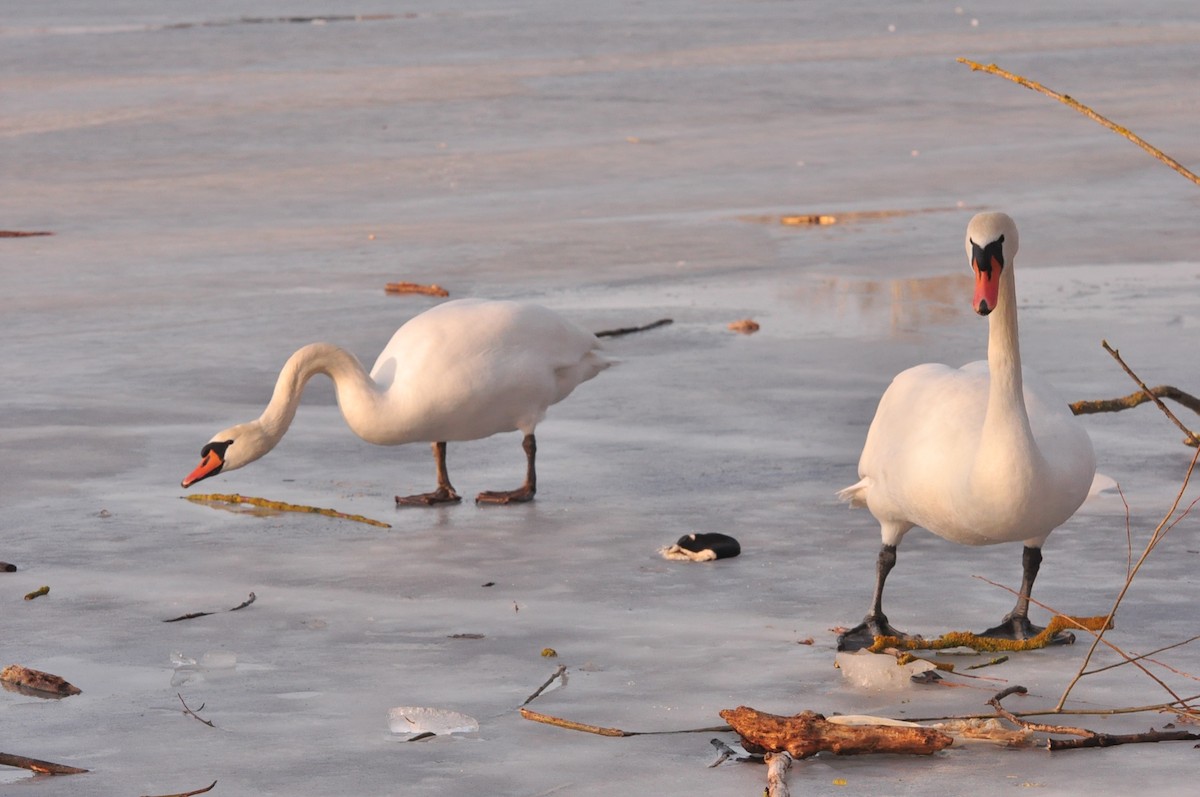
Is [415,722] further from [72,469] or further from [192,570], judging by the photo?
[72,469]

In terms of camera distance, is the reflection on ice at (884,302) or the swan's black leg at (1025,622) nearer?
the swan's black leg at (1025,622)

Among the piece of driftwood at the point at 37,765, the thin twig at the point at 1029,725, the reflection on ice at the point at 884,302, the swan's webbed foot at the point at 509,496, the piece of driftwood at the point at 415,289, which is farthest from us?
the piece of driftwood at the point at 415,289

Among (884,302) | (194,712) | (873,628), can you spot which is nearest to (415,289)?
(884,302)

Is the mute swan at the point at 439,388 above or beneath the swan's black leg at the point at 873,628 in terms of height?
above

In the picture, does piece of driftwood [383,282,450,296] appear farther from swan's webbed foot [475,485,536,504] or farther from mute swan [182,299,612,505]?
swan's webbed foot [475,485,536,504]

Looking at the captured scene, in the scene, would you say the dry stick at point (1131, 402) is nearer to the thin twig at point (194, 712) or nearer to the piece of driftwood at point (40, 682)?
the thin twig at point (194, 712)

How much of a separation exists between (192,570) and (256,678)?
135 cm

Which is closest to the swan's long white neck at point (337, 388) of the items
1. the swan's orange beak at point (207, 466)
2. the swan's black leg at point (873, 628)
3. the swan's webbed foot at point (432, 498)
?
the swan's orange beak at point (207, 466)

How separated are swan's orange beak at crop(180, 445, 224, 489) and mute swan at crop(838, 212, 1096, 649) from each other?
2675 mm

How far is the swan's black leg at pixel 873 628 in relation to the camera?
5496 mm

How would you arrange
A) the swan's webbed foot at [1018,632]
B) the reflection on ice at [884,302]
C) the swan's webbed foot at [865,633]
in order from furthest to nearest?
the reflection on ice at [884,302]
the swan's webbed foot at [1018,632]
the swan's webbed foot at [865,633]

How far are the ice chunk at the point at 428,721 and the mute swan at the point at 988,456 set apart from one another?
1196 millimetres

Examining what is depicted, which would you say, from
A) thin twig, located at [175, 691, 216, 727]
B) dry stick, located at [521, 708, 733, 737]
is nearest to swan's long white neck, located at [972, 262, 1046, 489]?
dry stick, located at [521, 708, 733, 737]

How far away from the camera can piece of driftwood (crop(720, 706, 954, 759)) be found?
455 centimetres
